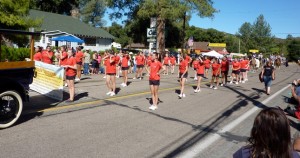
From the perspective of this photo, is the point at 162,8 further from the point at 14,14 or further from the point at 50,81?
the point at 50,81

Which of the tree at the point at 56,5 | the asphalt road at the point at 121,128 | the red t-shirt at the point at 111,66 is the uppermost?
the tree at the point at 56,5

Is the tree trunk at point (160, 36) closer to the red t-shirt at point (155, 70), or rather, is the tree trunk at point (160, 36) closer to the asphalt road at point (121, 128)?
the asphalt road at point (121, 128)

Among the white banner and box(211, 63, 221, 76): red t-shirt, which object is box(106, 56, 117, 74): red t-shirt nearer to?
the white banner

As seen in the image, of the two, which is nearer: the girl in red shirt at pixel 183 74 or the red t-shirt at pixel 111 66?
the red t-shirt at pixel 111 66

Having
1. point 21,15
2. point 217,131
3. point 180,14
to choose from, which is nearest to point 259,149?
point 217,131

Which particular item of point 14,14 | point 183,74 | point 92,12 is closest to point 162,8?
Answer: point 14,14

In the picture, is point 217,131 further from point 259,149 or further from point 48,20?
point 48,20

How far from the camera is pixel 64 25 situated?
43031 mm

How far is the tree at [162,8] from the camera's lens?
3331 centimetres

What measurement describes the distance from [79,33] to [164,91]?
3094 cm

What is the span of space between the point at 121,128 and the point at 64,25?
3779cm

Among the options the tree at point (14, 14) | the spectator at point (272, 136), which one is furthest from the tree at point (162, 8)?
the spectator at point (272, 136)

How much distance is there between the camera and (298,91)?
927cm

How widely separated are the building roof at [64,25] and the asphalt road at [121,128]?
31332mm
